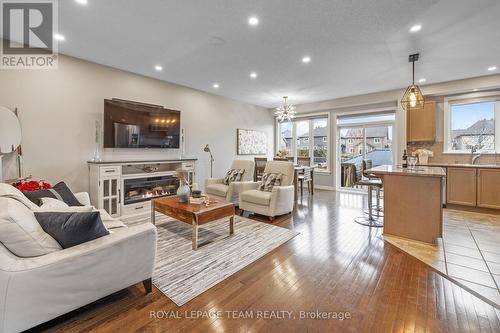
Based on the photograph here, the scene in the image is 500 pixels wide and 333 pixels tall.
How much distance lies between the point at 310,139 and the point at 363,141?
1645mm

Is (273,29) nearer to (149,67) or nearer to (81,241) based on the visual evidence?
(149,67)

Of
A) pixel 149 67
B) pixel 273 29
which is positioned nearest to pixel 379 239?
pixel 273 29

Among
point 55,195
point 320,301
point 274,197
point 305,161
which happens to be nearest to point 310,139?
point 305,161

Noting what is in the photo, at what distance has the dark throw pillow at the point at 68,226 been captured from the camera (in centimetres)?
156

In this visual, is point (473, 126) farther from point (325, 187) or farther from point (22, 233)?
point (22, 233)

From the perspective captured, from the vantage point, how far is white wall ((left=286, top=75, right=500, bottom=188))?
15.8ft

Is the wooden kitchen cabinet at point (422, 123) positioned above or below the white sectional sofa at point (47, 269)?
above

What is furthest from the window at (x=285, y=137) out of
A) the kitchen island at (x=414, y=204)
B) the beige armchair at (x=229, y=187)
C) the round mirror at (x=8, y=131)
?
the round mirror at (x=8, y=131)

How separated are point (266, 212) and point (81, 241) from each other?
2.79 metres

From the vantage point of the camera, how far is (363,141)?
6.62m

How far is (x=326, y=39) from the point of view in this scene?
3.23m

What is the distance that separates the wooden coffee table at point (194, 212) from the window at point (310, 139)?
15.0 ft

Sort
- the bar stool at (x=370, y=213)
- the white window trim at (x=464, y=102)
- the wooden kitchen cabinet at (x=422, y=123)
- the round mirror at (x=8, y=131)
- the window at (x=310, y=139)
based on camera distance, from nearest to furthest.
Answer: the round mirror at (x=8, y=131) → the bar stool at (x=370, y=213) → the white window trim at (x=464, y=102) → the wooden kitchen cabinet at (x=422, y=123) → the window at (x=310, y=139)

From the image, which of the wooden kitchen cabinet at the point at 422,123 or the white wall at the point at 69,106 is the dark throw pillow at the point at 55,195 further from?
the wooden kitchen cabinet at the point at 422,123
